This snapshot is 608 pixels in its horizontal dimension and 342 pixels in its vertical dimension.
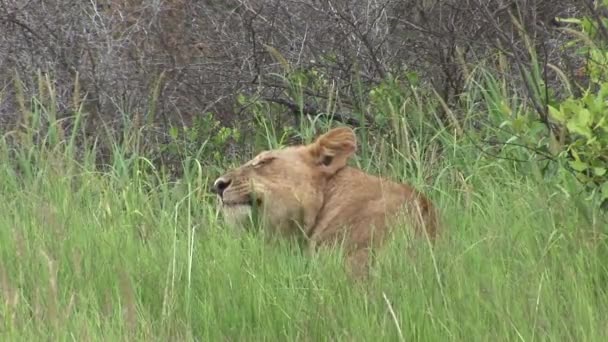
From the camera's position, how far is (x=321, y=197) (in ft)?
15.8

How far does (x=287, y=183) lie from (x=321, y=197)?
0.43 feet

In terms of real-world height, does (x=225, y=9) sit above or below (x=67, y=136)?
above

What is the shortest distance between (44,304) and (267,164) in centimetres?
138

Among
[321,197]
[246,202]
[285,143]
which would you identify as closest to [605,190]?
[321,197]

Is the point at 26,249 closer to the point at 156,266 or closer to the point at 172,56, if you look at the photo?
the point at 156,266

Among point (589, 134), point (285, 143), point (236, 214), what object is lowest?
point (285, 143)

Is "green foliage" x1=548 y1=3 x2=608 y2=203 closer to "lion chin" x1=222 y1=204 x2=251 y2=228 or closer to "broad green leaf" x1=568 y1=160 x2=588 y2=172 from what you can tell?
"broad green leaf" x1=568 y1=160 x2=588 y2=172

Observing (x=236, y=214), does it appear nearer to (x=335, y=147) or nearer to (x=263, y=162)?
(x=263, y=162)

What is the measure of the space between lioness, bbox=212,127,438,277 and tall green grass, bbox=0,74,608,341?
0.40ft

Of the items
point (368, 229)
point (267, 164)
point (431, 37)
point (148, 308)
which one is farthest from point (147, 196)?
point (431, 37)

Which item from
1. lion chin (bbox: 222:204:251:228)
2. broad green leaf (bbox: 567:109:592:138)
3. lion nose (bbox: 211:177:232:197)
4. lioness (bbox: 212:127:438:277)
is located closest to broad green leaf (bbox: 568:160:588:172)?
broad green leaf (bbox: 567:109:592:138)

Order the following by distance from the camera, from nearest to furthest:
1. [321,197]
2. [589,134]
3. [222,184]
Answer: [589,134], [321,197], [222,184]

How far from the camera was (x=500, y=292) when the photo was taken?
3633 mm

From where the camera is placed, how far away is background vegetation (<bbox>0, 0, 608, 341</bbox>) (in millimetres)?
3645
